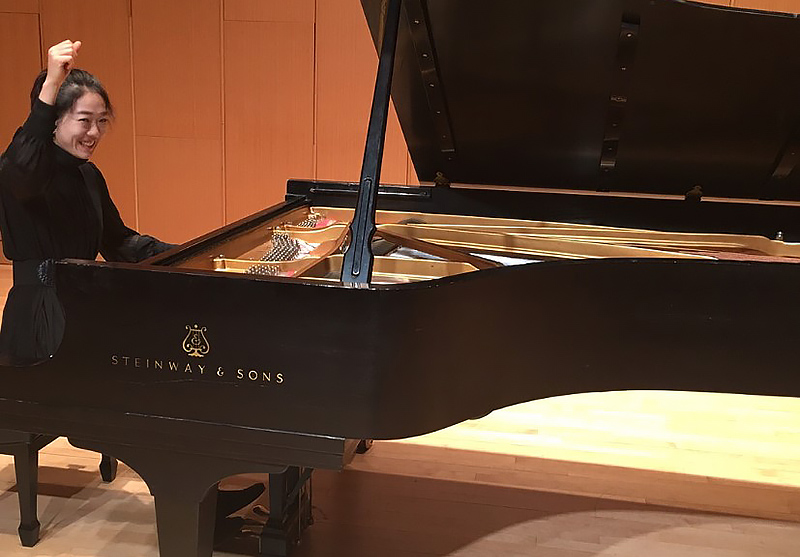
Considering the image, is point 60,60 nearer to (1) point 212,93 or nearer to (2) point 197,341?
(2) point 197,341

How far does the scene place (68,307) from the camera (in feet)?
4.80

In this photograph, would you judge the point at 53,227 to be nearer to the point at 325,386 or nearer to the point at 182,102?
the point at 325,386

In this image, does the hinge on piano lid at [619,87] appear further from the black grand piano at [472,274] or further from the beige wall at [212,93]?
the beige wall at [212,93]

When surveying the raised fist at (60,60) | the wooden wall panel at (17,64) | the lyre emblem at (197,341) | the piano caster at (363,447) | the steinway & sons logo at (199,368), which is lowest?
the piano caster at (363,447)

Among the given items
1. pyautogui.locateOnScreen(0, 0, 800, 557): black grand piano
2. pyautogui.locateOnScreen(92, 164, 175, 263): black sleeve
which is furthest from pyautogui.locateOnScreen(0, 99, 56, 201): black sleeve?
pyautogui.locateOnScreen(0, 0, 800, 557): black grand piano

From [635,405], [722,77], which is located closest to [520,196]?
[722,77]

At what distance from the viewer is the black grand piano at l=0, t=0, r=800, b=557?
143cm

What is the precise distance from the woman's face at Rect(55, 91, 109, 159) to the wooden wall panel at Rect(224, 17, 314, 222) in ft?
8.85

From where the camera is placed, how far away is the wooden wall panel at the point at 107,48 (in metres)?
4.73

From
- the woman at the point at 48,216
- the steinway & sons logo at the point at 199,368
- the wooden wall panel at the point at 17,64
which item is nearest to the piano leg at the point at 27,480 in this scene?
the woman at the point at 48,216

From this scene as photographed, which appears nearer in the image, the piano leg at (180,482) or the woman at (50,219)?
the piano leg at (180,482)

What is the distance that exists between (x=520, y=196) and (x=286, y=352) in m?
1.37

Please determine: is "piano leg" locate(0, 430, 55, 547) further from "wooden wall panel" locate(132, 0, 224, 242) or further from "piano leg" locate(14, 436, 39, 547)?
"wooden wall panel" locate(132, 0, 224, 242)

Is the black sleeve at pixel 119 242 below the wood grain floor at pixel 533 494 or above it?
above
